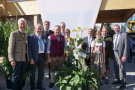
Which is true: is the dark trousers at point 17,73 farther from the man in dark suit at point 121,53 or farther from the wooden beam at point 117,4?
the wooden beam at point 117,4

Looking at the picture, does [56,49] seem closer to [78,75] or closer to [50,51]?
[50,51]

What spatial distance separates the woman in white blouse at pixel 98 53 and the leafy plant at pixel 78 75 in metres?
0.30

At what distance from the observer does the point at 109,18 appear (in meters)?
12.8

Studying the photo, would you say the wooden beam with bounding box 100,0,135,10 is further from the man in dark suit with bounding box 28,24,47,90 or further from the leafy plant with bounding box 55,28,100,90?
the man in dark suit with bounding box 28,24,47,90

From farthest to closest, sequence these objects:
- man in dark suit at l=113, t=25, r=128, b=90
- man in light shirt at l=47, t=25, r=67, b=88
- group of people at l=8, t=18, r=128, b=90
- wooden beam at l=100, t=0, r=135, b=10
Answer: wooden beam at l=100, t=0, r=135, b=10
man in dark suit at l=113, t=25, r=128, b=90
man in light shirt at l=47, t=25, r=67, b=88
group of people at l=8, t=18, r=128, b=90

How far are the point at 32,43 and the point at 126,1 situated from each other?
442 cm

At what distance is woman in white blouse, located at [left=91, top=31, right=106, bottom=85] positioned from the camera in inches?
172

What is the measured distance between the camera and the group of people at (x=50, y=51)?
3678mm

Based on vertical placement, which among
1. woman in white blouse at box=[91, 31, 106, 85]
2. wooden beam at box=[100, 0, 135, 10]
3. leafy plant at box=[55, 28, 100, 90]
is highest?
wooden beam at box=[100, 0, 135, 10]

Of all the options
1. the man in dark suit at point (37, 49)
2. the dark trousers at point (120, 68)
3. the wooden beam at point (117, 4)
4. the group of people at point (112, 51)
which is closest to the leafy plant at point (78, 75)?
the group of people at point (112, 51)

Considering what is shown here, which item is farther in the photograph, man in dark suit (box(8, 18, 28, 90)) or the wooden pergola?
the wooden pergola

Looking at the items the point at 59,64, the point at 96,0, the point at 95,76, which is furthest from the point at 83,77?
the point at 96,0

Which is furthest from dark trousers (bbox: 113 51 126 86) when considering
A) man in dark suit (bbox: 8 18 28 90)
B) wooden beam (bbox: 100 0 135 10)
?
wooden beam (bbox: 100 0 135 10)

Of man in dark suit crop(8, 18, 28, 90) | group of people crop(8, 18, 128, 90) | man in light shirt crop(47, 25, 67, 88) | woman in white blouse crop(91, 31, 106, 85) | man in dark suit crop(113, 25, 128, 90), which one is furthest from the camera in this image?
woman in white blouse crop(91, 31, 106, 85)
